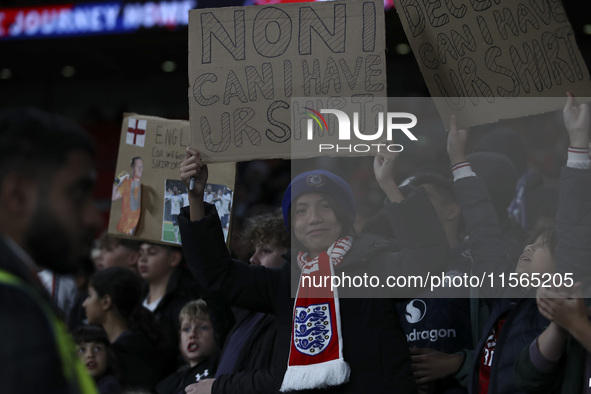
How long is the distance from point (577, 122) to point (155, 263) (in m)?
2.53

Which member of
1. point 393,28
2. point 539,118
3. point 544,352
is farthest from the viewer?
point 393,28

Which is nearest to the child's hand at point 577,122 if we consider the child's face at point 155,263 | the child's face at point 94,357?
the child's face at point 94,357

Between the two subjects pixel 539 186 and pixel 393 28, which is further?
pixel 393 28

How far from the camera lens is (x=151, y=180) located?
3539mm

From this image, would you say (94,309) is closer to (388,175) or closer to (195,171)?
(195,171)

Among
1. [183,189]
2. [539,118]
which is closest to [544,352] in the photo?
[183,189]

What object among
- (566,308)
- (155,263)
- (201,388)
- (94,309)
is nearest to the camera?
(566,308)

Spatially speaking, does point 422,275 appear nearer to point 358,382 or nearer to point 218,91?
point 358,382

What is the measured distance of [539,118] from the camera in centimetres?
764

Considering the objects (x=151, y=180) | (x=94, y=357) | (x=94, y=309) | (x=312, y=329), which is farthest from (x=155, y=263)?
(x=312, y=329)

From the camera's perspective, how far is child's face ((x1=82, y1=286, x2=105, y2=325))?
4203mm

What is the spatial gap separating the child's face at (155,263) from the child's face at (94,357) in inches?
28.3

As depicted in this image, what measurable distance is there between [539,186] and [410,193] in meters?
2.19

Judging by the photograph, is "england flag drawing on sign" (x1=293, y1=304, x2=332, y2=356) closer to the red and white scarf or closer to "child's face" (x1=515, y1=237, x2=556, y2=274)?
the red and white scarf
